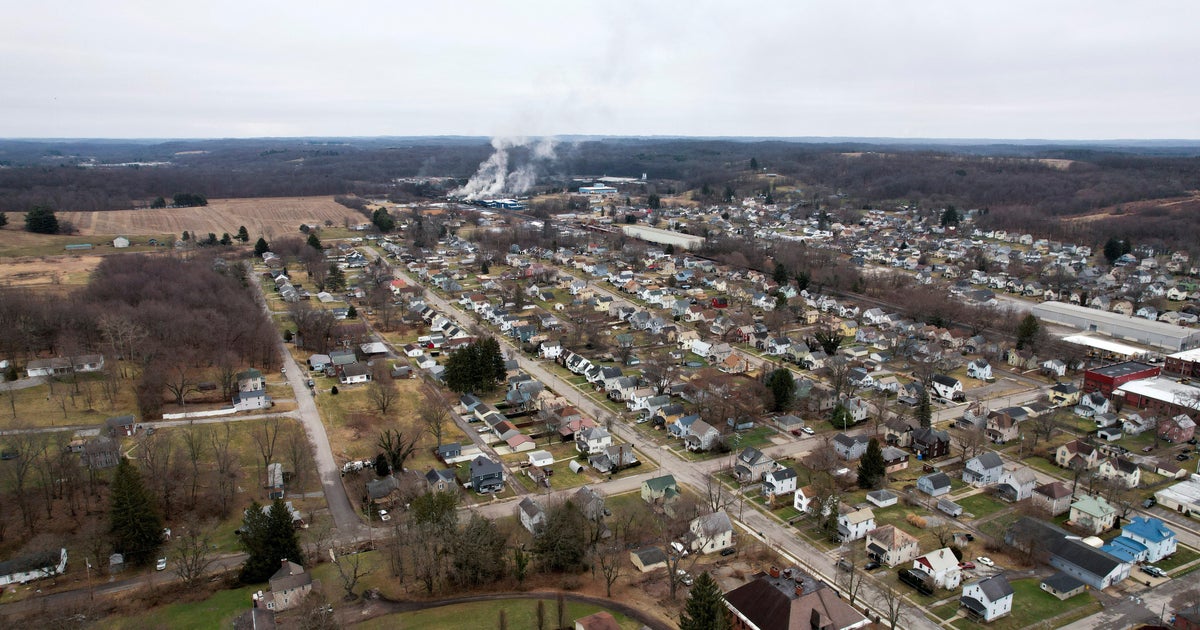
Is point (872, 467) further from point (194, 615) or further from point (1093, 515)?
point (194, 615)

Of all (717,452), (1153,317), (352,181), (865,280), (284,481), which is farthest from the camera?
(352,181)

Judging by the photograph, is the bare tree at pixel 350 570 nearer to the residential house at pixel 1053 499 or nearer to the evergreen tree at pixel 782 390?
the evergreen tree at pixel 782 390

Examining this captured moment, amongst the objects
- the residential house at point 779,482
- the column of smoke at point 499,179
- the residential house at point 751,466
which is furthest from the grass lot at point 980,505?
the column of smoke at point 499,179

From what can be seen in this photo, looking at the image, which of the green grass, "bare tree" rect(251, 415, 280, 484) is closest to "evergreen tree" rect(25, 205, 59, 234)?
"bare tree" rect(251, 415, 280, 484)

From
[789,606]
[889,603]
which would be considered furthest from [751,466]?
[789,606]

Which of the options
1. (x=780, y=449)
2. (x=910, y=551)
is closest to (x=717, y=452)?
(x=780, y=449)

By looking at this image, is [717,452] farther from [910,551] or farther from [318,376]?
[318,376]
